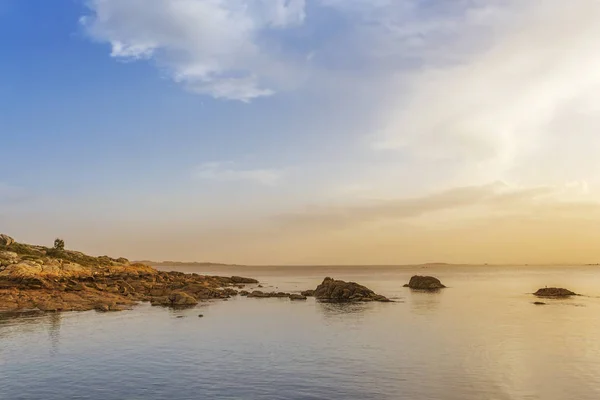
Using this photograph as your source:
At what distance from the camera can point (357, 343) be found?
141 ft

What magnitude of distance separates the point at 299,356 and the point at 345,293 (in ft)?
170

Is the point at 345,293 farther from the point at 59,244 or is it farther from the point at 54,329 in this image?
the point at 59,244

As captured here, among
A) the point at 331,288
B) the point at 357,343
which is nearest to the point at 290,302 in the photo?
the point at 331,288

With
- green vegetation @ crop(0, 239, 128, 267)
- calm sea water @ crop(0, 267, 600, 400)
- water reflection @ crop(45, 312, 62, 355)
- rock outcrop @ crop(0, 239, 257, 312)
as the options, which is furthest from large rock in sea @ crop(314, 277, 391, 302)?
green vegetation @ crop(0, 239, 128, 267)

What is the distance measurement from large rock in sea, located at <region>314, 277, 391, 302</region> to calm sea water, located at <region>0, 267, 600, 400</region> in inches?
863

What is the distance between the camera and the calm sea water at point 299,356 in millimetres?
28062

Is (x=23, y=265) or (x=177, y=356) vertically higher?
(x=23, y=265)

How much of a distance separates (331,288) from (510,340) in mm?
49666

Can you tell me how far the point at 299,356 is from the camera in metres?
37.7

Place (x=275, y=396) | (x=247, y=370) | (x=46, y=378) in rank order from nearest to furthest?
1. (x=275, y=396)
2. (x=46, y=378)
3. (x=247, y=370)

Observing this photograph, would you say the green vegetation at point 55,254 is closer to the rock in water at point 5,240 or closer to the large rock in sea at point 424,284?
the rock in water at point 5,240

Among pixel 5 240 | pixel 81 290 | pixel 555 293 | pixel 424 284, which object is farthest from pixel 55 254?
pixel 555 293

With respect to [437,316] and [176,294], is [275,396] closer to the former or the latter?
[437,316]

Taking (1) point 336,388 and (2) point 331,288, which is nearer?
(1) point 336,388
